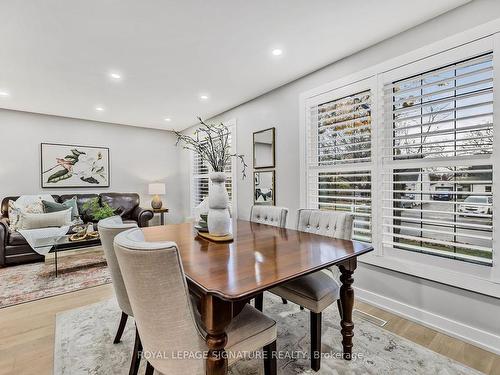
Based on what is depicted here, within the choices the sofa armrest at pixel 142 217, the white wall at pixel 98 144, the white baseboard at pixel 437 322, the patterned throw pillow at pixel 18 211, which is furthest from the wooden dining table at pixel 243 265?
the white wall at pixel 98 144

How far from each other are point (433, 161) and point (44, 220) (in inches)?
195

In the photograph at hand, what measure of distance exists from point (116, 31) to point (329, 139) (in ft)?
7.55

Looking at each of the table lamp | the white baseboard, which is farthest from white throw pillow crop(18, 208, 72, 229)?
the white baseboard

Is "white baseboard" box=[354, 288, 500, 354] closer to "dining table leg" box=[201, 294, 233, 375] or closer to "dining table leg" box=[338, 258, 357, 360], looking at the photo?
"dining table leg" box=[338, 258, 357, 360]

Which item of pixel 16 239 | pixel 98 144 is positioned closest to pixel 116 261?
pixel 16 239

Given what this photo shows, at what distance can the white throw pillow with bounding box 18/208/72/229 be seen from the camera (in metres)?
3.76

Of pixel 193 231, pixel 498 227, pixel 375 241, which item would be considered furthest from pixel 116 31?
pixel 498 227

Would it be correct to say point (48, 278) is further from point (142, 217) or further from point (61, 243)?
point (142, 217)

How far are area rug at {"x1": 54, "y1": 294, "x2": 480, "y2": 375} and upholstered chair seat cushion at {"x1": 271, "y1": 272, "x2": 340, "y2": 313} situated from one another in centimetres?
40

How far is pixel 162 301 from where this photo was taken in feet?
3.12

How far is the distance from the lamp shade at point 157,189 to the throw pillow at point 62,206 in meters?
1.40

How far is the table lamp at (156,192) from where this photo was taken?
5547 millimetres

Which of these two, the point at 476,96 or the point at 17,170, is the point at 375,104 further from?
the point at 17,170

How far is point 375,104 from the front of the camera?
2.44 m
